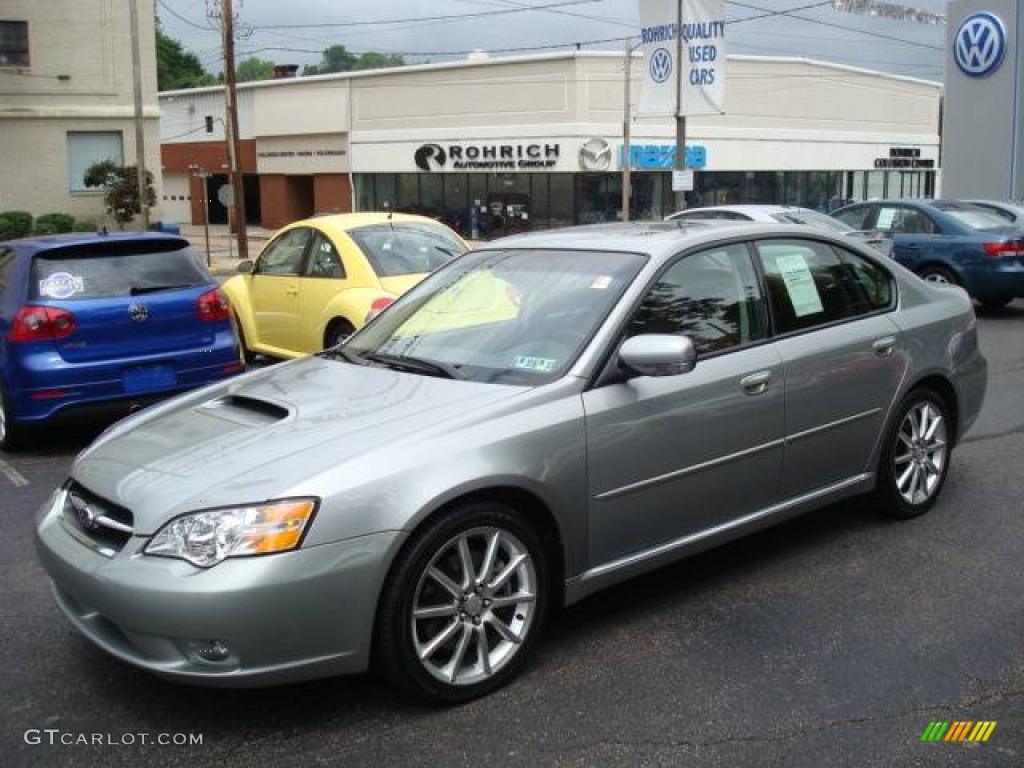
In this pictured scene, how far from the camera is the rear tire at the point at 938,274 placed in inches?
545

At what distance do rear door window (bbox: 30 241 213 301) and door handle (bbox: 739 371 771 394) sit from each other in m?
4.70

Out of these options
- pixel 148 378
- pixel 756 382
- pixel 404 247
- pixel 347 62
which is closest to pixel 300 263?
pixel 404 247

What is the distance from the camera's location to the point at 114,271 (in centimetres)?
746

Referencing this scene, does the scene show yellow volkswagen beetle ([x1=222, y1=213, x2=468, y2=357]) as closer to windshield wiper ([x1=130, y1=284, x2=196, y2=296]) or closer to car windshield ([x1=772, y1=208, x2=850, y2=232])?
windshield wiper ([x1=130, y1=284, x2=196, y2=296])

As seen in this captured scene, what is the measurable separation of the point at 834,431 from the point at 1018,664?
132cm

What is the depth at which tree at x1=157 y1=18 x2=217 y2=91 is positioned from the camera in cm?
9269

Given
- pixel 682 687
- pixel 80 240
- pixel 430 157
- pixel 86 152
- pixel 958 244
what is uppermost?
pixel 430 157

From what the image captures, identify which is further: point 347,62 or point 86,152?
point 347,62

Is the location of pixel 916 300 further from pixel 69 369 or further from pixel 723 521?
pixel 69 369

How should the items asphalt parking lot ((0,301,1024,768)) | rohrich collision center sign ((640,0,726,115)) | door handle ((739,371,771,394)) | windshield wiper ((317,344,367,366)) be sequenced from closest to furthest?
asphalt parking lot ((0,301,1024,768)) < door handle ((739,371,771,394)) < windshield wiper ((317,344,367,366)) < rohrich collision center sign ((640,0,726,115))

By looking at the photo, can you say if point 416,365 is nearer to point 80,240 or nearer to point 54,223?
point 80,240

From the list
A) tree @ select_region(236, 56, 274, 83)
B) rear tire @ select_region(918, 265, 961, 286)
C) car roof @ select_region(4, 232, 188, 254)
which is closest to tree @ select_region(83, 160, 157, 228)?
rear tire @ select_region(918, 265, 961, 286)

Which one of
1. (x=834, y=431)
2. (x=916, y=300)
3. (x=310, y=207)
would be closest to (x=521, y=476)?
(x=834, y=431)

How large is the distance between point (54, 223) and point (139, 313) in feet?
77.9
